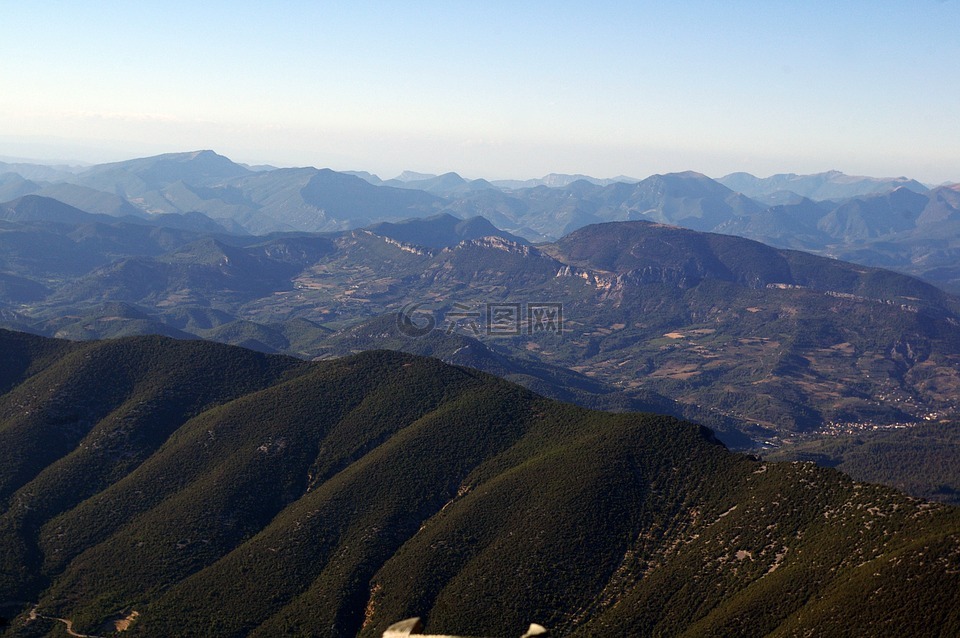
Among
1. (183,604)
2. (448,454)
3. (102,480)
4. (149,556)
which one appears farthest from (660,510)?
(102,480)

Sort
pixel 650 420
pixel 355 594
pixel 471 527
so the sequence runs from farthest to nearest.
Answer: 1. pixel 650 420
2. pixel 471 527
3. pixel 355 594

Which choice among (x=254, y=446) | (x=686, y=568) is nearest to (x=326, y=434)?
(x=254, y=446)

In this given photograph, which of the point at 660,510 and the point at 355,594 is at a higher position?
the point at 660,510

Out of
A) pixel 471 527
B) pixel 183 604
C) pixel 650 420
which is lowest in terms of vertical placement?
pixel 183 604

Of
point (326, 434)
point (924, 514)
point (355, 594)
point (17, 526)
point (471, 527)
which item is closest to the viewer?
point (924, 514)

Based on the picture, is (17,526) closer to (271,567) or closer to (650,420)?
(271,567)

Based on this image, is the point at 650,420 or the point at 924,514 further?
the point at 650,420
